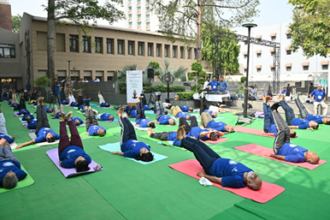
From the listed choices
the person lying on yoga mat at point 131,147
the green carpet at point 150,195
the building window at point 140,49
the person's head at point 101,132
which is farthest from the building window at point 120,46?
the green carpet at point 150,195

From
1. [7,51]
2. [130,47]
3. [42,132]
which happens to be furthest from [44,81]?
[7,51]

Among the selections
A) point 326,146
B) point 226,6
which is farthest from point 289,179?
point 226,6

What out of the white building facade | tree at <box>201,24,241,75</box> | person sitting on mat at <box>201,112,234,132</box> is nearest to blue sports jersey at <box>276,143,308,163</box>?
person sitting on mat at <box>201,112,234,132</box>

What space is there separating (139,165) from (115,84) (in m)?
13.8

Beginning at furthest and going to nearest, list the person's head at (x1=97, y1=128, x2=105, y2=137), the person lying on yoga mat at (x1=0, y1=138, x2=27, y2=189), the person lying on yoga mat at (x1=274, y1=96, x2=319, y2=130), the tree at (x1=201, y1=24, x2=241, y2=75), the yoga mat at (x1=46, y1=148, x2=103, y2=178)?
the tree at (x1=201, y1=24, x2=241, y2=75)
the person lying on yoga mat at (x1=274, y1=96, x2=319, y2=130)
the person's head at (x1=97, y1=128, x2=105, y2=137)
the yoga mat at (x1=46, y1=148, x2=103, y2=178)
the person lying on yoga mat at (x1=0, y1=138, x2=27, y2=189)

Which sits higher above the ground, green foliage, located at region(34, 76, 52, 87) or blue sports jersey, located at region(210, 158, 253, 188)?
green foliage, located at region(34, 76, 52, 87)

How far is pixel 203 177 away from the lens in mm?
4500

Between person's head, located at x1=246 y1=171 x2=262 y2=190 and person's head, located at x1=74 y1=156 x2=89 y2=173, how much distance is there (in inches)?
116

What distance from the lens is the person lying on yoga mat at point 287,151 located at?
529 cm

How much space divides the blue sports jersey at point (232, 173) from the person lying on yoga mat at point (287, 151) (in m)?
1.88

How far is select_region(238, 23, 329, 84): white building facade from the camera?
33.3 metres

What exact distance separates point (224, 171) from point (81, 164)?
2631 mm

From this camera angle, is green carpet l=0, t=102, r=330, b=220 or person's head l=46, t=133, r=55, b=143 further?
person's head l=46, t=133, r=55, b=143

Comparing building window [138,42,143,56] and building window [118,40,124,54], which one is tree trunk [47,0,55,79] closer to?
building window [118,40,124,54]
